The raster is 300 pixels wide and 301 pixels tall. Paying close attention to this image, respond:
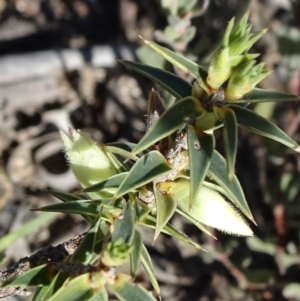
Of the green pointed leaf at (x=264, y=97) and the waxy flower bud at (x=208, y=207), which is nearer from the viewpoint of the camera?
the green pointed leaf at (x=264, y=97)

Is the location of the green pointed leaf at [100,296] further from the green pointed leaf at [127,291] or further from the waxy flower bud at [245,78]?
the waxy flower bud at [245,78]

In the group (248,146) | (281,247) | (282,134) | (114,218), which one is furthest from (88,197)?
(248,146)

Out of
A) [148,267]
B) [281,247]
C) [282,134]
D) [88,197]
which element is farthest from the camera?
[281,247]

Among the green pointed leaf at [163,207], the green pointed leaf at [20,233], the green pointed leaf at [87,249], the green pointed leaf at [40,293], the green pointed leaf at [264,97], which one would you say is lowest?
the green pointed leaf at [20,233]

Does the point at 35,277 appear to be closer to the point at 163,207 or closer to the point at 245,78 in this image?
the point at 163,207

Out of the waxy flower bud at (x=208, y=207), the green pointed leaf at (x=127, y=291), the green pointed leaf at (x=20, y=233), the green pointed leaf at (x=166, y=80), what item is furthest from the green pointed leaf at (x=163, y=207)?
the green pointed leaf at (x=20, y=233)

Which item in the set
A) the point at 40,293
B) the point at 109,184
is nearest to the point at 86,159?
the point at 109,184

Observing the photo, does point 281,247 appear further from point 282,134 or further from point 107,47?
point 282,134
